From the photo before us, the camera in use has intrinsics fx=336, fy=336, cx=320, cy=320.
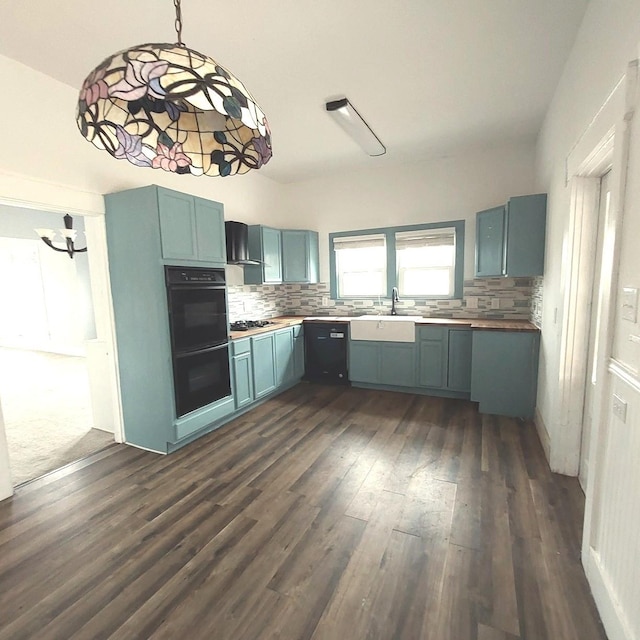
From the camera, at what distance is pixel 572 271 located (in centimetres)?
223

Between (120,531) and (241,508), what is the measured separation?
2.25 feet

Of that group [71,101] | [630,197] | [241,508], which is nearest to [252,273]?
[71,101]

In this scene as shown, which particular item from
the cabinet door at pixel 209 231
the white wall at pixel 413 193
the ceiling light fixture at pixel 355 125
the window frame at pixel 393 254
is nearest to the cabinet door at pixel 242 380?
the cabinet door at pixel 209 231

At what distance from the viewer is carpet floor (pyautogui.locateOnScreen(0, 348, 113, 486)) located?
2.81 metres

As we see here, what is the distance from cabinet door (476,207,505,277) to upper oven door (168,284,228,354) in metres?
2.85

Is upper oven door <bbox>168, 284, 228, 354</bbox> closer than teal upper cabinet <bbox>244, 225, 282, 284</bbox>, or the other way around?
upper oven door <bbox>168, 284, 228, 354</bbox>

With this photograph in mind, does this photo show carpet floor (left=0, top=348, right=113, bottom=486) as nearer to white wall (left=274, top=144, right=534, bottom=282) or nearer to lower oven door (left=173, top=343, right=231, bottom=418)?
lower oven door (left=173, top=343, right=231, bottom=418)

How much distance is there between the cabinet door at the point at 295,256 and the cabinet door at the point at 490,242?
2258mm

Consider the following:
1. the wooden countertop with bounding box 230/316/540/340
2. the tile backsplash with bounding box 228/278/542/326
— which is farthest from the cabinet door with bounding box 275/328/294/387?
the tile backsplash with bounding box 228/278/542/326

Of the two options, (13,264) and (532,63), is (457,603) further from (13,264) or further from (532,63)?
(13,264)

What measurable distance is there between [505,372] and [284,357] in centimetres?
248

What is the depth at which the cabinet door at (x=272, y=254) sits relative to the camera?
4425 mm

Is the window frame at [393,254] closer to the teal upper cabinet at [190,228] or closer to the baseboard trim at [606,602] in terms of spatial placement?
the teal upper cabinet at [190,228]

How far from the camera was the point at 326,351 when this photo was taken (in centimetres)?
457
